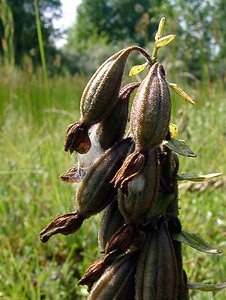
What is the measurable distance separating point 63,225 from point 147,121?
0.33 m

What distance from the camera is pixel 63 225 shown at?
1270mm

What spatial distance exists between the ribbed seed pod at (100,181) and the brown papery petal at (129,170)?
124mm

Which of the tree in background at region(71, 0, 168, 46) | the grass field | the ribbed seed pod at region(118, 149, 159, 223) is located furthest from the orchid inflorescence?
the tree in background at region(71, 0, 168, 46)

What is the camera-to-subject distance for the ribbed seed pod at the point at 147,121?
1.12m

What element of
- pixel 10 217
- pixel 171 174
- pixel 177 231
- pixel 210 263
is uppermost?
pixel 171 174

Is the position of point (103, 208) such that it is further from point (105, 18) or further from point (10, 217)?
point (105, 18)

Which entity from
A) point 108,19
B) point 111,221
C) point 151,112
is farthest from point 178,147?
point 108,19

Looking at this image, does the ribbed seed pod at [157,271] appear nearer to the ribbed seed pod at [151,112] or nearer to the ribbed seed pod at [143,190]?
the ribbed seed pod at [143,190]

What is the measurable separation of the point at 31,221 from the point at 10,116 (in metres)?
3.99

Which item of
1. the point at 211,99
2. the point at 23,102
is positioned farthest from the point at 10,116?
the point at 211,99

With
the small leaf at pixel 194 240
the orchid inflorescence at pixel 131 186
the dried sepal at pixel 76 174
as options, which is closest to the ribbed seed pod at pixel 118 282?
the orchid inflorescence at pixel 131 186

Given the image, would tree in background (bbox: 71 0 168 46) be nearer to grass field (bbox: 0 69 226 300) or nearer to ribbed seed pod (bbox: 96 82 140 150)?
grass field (bbox: 0 69 226 300)

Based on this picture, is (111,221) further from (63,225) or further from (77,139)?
(77,139)

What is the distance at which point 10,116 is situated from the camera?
22.3ft
